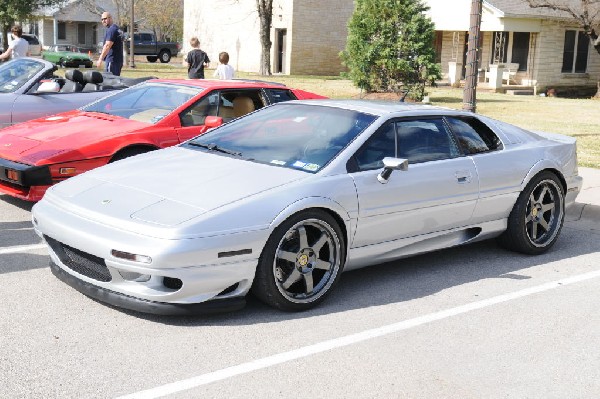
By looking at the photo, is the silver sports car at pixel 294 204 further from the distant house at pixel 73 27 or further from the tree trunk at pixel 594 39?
the distant house at pixel 73 27

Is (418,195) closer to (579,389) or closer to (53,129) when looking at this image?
(579,389)

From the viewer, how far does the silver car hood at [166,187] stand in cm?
502

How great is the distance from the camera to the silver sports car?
4891mm

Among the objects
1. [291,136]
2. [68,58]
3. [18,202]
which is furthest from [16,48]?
[68,58]

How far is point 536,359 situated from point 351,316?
1213mm

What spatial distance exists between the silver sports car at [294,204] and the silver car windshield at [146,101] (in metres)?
2.05

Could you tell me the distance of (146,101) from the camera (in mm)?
8820

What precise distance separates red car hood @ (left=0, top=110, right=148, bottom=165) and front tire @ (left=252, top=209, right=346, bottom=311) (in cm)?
324

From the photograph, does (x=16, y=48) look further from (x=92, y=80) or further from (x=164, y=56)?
(x=164, y=56)

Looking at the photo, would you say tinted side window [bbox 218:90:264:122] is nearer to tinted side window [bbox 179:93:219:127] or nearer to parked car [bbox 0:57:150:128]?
tinted side window [bbox 179:93:219:127]

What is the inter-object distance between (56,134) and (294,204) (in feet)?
12.4

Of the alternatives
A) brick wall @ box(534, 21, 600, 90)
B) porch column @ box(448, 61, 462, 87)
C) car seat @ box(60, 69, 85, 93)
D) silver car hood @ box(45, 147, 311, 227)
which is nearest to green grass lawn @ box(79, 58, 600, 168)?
porch column @ box(448, 61, 462, 87)

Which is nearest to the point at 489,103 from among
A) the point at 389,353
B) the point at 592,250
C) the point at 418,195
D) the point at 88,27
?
the point at 592,250

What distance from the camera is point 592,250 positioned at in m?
7.53
